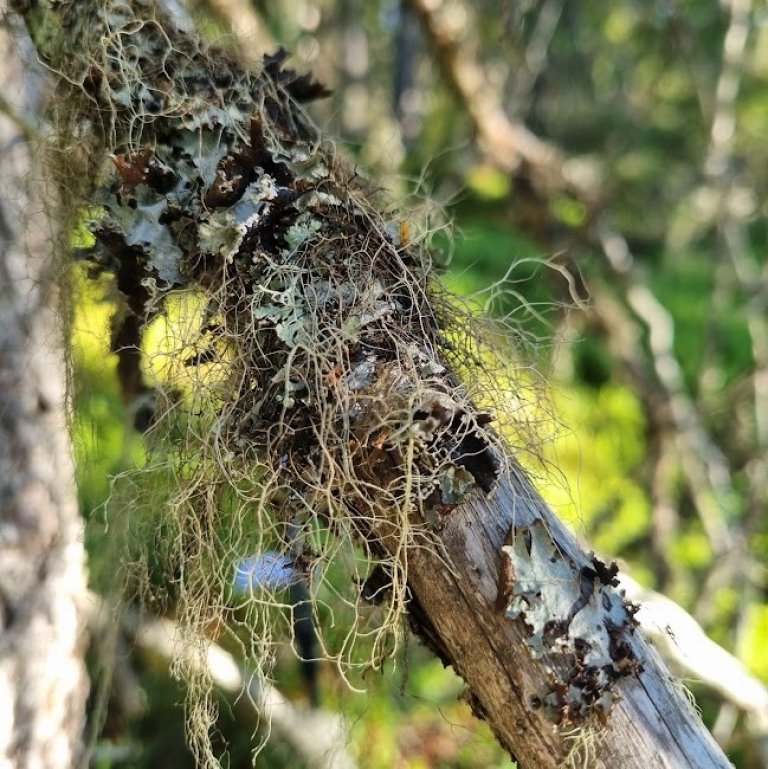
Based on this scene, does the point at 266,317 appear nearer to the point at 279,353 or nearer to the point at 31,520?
the point at 279,353

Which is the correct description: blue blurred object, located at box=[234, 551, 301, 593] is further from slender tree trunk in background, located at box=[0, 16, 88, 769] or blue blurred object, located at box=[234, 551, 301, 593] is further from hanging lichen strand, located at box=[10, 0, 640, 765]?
slender tree trunk in background, located at box=[0, 16, 88, 769]

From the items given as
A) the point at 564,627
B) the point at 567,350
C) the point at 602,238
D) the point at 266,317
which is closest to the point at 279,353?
the point at 266,317

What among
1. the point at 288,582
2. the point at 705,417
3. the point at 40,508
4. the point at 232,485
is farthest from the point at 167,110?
the point at 705,417

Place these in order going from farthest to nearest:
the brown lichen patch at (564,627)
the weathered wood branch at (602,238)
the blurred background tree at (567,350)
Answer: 1. the weathered wood branch at (602,238)
2. the blurred background tree at (567,350)
3. the brown lichen patch at (564,627)

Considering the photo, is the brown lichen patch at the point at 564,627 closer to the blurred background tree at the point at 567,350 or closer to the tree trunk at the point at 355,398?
the tree trunk at the point at 355,398

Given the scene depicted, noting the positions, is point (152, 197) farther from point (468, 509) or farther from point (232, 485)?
point (468, 509)

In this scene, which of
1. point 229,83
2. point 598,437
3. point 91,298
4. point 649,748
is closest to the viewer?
point 649,748

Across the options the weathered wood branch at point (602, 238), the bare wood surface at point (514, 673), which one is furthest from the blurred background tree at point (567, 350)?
the bare wood surface at point (514, 673)
